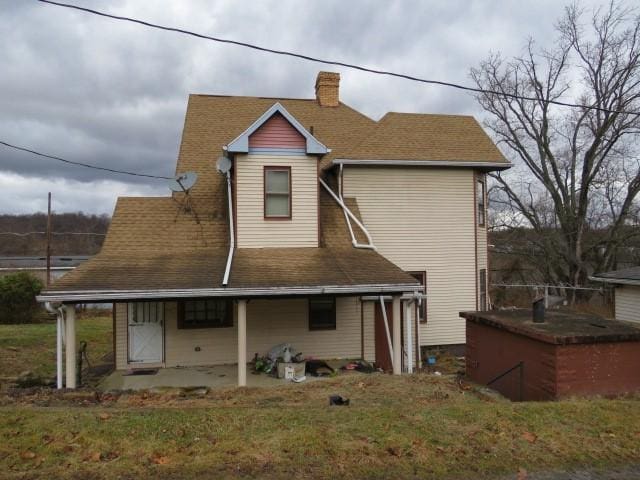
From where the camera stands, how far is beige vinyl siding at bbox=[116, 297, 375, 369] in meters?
12.0

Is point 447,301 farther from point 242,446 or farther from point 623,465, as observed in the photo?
point 242,446

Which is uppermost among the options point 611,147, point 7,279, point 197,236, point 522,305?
point 611,147

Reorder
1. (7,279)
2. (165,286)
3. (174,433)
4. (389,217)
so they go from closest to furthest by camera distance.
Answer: (174,433) < (165,286) < (389,217) < (7,279)

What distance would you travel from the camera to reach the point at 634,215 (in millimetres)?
29719

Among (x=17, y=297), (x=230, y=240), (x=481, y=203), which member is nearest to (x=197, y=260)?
(x=230, y=240)

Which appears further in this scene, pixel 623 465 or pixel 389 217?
pixel 389 217

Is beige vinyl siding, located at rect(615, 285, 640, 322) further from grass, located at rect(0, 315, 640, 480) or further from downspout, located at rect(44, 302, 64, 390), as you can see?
downspout, located at rect(44, 302, 64, 390)

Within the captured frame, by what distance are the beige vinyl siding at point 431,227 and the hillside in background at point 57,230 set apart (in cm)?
5684

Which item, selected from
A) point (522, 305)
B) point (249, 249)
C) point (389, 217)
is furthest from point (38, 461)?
point (522, 305)

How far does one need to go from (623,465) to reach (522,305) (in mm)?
26380

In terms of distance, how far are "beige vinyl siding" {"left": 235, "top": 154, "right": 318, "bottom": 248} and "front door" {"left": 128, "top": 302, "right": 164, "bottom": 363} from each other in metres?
2.91

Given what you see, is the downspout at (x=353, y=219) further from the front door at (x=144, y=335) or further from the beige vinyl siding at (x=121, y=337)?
the beige vinyl siding at (x=121, y=337)

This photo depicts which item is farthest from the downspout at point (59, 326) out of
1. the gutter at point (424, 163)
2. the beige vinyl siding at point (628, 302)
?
the beige vinyl siding at point (628, 302)

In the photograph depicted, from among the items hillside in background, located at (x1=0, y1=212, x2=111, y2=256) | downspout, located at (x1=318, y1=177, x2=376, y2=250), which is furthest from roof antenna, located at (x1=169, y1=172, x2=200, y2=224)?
hillside in background, located at (x1=0, y1=212, x2=111, y2=256)
